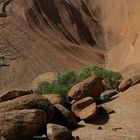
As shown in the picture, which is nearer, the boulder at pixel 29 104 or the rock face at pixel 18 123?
the rock face at pixel 18 123

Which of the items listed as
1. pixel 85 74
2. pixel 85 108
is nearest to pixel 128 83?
pixel 85 108

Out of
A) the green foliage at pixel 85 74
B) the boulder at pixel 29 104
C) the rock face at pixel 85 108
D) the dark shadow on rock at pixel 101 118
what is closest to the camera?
the boulder at pixel 29 104

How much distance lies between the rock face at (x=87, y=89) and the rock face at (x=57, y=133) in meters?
5.53

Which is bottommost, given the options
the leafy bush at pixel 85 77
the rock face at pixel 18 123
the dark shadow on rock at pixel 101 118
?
the dark shadow on rock at pixel 101 118

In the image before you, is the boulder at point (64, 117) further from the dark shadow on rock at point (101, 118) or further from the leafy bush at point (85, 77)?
the leafy bush at point (85, 77)

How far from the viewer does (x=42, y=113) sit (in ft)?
74.4

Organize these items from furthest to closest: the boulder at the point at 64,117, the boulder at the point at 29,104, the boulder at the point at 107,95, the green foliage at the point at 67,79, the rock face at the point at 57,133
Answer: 1. the green foliage at the point at 67,79
2. the boulder at the point at 107,95
3. the boulder at the point at 64,117
4. the boulder at the point at 29,104
5. the rock face at the point at 57,133

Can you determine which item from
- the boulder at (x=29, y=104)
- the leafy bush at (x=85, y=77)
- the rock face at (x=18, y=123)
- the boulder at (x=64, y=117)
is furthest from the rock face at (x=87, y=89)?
the leafy bush at (x=85, y=77)

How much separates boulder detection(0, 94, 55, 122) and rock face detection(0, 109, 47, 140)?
62 cm

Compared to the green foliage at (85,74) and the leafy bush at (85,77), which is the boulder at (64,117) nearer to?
the leafy bush at (85,77)

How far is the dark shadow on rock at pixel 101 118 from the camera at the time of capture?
2566 cm

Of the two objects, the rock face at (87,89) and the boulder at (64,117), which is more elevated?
the rock face at (87,89)

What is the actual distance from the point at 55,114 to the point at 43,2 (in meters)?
52.9

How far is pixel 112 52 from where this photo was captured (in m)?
71.2
